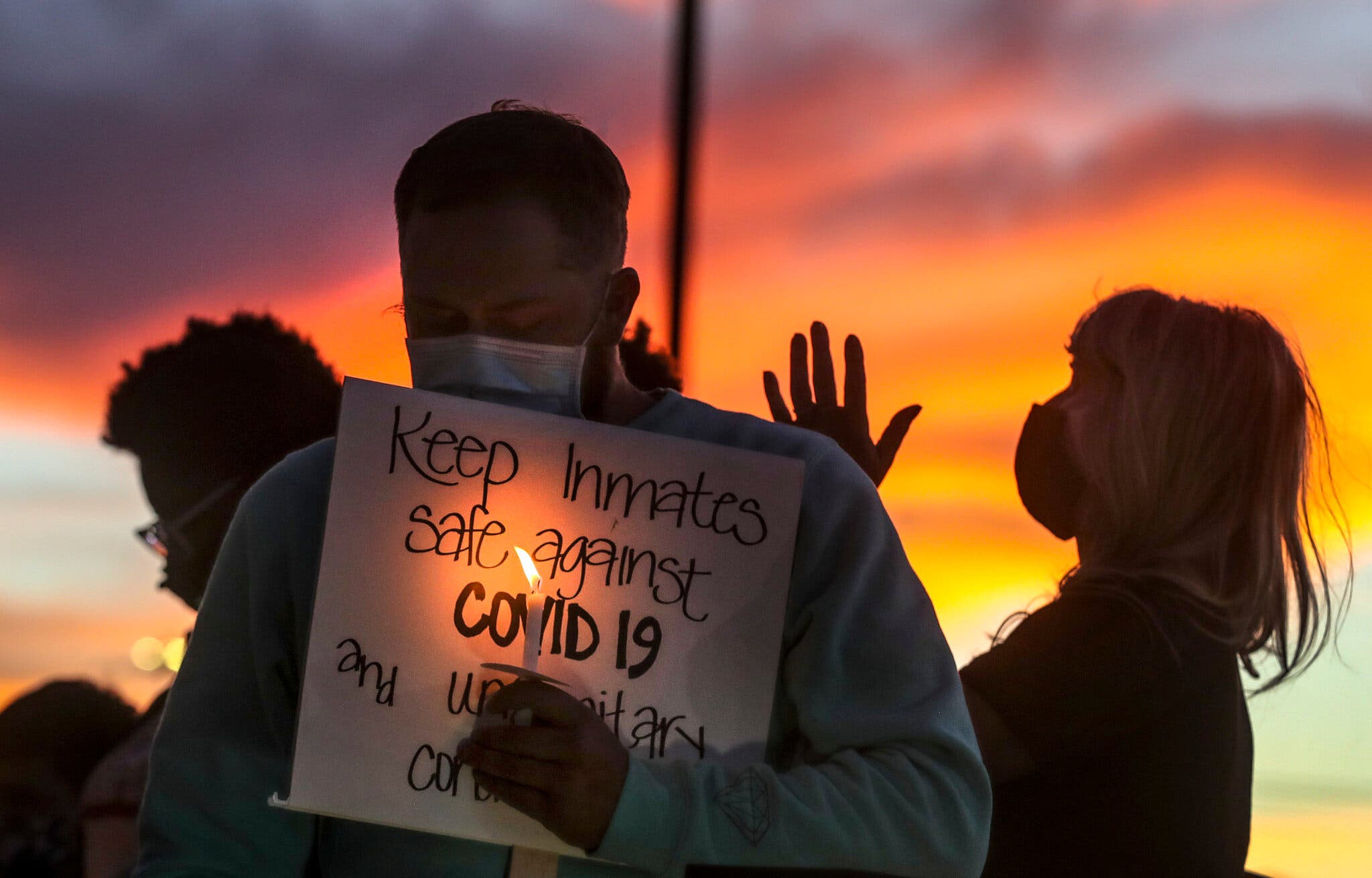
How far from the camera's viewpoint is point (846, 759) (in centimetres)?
116

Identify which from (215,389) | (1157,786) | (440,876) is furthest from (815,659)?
(215,389)

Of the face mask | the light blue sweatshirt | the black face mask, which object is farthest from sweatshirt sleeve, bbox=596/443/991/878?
the black face mask

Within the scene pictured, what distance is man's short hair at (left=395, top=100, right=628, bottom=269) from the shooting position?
124 centimetres

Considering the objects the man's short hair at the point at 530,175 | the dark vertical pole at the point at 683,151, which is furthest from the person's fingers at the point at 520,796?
the dark vertical pole at the point at 683,151

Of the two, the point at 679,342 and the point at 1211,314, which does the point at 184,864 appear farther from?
the point at 1211,314

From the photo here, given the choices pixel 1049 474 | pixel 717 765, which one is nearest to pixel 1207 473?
pixel 1049 474

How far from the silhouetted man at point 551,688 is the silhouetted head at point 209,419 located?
4.24 feet

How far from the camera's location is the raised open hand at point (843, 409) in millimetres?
2006

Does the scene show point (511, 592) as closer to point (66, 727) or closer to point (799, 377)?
point (799, 377)

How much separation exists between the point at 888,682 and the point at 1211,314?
4.52 ft

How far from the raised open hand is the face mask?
0.80 m

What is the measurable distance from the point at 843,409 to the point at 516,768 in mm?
1055

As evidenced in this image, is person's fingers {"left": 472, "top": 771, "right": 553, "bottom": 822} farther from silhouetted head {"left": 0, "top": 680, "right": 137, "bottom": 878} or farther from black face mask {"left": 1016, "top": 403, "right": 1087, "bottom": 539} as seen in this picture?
silhouetted head {"left": 0, "top": 680, "right": 137, "bottom": 878}

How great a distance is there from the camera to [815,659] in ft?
3.98
